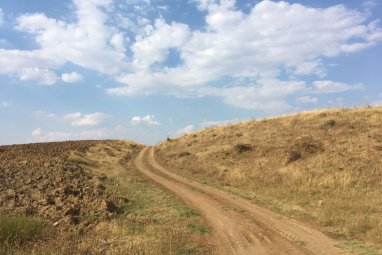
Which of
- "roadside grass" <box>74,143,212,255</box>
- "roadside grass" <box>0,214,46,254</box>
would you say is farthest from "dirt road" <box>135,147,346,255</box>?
"roadside grass" <box>0,214,46,254</box>

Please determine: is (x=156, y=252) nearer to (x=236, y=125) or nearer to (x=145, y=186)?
(x=145, y=186)

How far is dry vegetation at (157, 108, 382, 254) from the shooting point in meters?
16.2

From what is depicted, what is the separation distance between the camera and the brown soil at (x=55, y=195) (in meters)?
15.8

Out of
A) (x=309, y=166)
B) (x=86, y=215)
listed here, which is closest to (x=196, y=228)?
(x=86, y=215)

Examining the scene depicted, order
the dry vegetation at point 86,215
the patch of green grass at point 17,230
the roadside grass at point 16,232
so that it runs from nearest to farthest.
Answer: the roadside grass at point 16,232 → the patch of green grass at point 17,230 → the dry vegetation at point 86,215

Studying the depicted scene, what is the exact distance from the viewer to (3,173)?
2328 centimetres

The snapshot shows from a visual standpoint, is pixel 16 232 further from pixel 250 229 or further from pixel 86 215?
pixel 250 229

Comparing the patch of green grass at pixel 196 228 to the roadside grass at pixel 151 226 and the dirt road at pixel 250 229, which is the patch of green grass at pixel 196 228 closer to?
the roadside grass at pixel 151 226

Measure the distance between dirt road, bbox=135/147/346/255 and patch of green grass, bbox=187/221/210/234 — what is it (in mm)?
355

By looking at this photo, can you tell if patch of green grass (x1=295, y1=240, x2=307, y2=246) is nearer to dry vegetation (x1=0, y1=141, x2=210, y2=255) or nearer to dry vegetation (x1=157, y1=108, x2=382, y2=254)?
dry vegetation (x1=157, y1=108, x2=382, y2=254)

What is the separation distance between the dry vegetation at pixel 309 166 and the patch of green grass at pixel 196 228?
404cm

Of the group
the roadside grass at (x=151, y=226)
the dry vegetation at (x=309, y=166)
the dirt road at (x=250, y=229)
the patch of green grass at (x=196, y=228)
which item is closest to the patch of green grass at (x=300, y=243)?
the dirt road at (x=250, y=229)

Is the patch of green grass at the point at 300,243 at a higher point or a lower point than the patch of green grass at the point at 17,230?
lower

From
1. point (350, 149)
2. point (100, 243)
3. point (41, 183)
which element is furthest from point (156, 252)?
point (350, 149)
